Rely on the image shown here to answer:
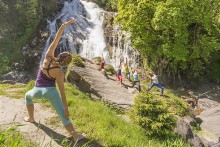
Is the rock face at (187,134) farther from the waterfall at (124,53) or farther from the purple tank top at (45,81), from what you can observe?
the waterfall at (124,53)

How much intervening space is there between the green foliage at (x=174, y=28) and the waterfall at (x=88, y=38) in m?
4.03

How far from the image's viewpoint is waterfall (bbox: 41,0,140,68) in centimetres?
2625

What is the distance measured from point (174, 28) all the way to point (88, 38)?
11230 mm

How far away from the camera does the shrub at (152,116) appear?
8.92 meters

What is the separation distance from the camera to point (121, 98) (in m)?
14.8

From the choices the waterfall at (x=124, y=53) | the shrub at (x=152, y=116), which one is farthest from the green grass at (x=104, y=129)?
the waterfall at (x=124, y=53)

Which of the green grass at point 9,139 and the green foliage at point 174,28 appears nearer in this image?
the green grass at point 9,139

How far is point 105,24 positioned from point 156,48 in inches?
396

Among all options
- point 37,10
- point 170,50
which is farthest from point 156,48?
point 37,10

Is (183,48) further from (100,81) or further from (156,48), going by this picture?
(100,81)

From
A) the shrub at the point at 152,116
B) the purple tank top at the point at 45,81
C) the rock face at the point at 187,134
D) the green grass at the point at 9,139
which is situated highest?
the purple tank top at the point at 45,81

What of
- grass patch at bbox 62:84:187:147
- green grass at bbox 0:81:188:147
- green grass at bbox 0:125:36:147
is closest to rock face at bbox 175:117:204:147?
green grass at bbox 0:81:188:147

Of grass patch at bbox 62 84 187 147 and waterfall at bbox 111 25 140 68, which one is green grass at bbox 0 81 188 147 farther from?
waterfall at bbox 111 25 140 68

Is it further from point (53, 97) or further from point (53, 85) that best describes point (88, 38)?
point (53, 97)
